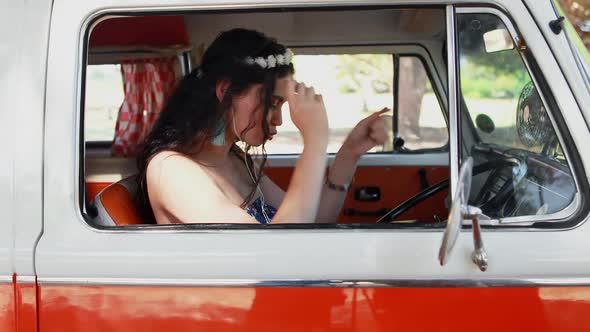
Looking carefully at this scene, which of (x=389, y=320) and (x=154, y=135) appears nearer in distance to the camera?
(x=389, y=320)

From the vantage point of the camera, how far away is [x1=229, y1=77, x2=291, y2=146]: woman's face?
84.8 inches

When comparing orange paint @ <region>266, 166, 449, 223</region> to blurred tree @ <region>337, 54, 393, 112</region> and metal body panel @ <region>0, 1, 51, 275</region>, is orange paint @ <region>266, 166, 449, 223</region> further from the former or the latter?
metal body panel @ <region>0, 1, 51, 275</region>

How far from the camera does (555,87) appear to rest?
173 centimetres

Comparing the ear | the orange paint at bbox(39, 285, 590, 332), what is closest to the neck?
the ear

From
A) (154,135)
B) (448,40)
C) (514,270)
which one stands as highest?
(448,40)

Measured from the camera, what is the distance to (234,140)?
7.46 ft

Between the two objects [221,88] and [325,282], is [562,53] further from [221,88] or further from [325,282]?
[221,88]

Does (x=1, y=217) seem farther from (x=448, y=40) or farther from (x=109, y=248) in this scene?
(x=448, y=40)

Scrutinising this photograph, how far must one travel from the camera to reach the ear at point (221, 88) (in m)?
2.19

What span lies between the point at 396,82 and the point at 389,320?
2078mm

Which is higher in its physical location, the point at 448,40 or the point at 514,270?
the point at 448,40

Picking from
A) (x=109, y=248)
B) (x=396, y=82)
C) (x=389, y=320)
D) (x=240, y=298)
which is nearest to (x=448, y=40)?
(x=389, y=320)

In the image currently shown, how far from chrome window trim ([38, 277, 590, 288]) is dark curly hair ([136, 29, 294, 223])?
0.44 metres

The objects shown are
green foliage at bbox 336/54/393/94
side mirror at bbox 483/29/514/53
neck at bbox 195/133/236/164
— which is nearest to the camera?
side mirror at bbox 483/29/514/53
